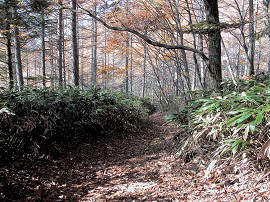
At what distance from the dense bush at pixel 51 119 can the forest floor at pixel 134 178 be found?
300 millimetres

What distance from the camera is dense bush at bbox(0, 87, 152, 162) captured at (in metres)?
2.72

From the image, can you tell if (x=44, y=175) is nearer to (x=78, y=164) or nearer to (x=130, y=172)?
(x=78, y=164)

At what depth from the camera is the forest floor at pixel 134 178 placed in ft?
5.63

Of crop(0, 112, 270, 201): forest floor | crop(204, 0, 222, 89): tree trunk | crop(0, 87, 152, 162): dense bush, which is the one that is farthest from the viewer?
crop(204, 0, 222, 89): tree trunk

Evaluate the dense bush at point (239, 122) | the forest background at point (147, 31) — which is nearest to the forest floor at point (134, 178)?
the dense bush at point (239, 122)

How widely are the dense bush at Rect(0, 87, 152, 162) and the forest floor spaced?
0.30 metres

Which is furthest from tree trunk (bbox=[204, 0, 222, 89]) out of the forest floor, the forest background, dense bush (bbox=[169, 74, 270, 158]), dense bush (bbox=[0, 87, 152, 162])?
dense bush (bbox=[0, 87, 152, 162])

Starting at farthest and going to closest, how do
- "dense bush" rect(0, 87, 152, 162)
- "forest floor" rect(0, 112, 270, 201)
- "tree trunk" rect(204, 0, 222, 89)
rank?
"tree trunk" rect(204, 0, 222, 89) < "dense bush" rect(0, 87, 152, 162) < "forest floor" rect(0, 112, 270, 201)

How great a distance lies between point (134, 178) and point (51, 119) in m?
1.99

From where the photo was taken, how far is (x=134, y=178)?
2676mm

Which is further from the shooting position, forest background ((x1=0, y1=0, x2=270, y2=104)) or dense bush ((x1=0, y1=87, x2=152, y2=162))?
forest background ((x1=0, y1=0, x2=270, y2=104))

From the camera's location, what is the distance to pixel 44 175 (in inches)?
104

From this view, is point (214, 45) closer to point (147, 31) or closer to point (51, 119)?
point (51, 119)

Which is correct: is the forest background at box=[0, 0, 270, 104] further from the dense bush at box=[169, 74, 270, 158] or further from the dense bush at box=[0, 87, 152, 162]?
the dense bush at box=[0, 87, 152, 162]
